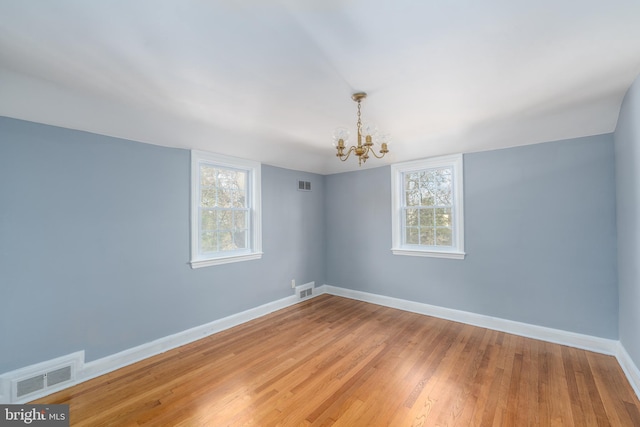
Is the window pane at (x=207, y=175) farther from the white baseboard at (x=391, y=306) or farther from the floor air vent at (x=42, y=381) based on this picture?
the floor air vent at (x=42, y=381)

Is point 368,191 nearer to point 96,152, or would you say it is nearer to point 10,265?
point 96,152

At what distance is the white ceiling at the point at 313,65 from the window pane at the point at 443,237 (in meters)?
1.41

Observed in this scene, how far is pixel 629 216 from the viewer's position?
2.22 meters

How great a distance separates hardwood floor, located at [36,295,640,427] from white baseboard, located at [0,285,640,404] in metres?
0.10

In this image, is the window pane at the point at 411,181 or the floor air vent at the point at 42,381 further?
the window pane at the point at 411,181

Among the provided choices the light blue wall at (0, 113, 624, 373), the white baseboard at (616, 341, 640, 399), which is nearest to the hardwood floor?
the white baseboard at (616, 341, 640, 399)

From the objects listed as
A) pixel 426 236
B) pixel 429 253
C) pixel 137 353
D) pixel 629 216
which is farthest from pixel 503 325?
pixel 137 353

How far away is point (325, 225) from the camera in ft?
16.4

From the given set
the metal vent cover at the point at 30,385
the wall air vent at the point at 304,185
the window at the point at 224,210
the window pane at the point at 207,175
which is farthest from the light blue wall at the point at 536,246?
the metal vent cover at the point at 30,385

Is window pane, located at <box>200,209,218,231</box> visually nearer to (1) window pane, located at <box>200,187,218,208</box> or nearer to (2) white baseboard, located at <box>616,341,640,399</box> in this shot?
(1) window pane, located at <box>200,187,218,208</box>

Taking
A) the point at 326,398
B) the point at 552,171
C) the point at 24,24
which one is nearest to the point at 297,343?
the point at 326,398

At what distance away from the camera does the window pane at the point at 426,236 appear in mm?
3865

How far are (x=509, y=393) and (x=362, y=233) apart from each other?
2.77m

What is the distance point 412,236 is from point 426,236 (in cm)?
22
